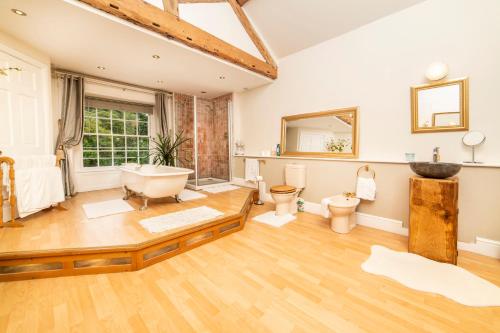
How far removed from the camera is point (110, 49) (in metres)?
2.81

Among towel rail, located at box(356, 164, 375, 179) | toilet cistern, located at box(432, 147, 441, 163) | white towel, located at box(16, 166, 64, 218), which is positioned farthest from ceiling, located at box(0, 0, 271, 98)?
toilet cistern, located at box(432, 147, 441, 163)

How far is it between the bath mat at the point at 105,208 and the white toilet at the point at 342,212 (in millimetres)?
2881

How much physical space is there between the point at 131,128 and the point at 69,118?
118 centimetres

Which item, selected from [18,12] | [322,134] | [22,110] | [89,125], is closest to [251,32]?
[322,134]

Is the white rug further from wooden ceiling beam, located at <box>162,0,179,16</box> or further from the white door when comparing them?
wooden ceiling beam, located at <box>162,0,179,16</box>

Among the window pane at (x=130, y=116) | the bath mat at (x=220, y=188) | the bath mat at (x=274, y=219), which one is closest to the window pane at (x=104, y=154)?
the window pane at (x=130, y=116)

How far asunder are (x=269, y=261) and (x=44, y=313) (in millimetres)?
1688

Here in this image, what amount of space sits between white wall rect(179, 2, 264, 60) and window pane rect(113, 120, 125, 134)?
2.97m

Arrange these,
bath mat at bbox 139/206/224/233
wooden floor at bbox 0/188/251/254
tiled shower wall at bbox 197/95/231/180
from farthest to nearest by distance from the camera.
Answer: tiled shower wall at bbox 197/95/231/180 → bath mat at bbox 139/206/224/233 → wooden floor at bbox 0/188/251/254

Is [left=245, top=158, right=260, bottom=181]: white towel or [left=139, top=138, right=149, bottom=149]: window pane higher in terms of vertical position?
[left=139, top=138, right=149, bottom=149]: window pane

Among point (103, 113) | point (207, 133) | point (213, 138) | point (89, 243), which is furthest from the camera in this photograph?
point (213, 138)

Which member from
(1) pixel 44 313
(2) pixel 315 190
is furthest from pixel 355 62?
(1) pixel 44 313

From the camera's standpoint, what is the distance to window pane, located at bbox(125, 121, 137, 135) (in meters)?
4.69

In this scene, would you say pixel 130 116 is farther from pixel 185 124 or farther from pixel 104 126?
pixel 185 124
